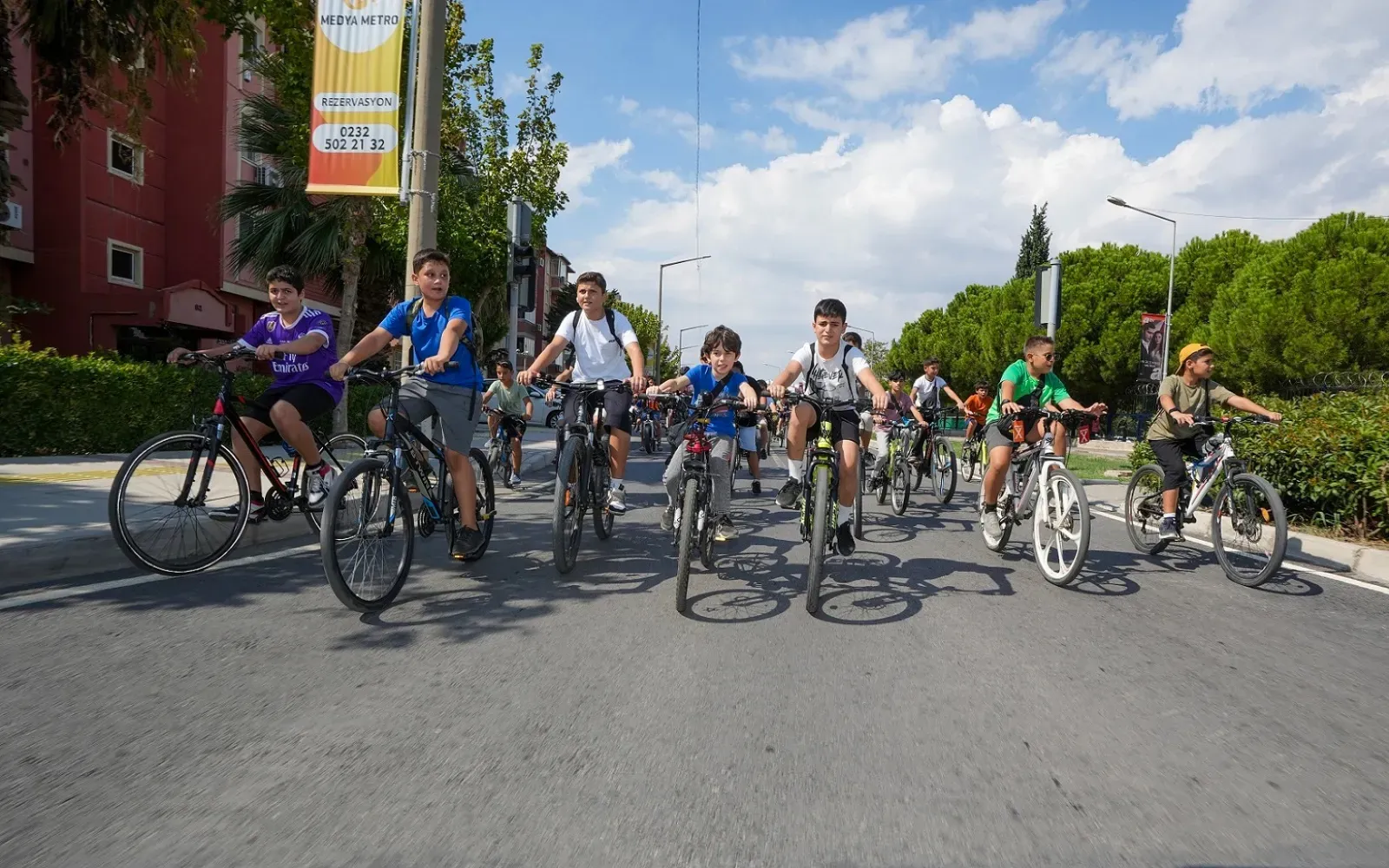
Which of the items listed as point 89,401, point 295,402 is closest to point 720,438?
point 295,402

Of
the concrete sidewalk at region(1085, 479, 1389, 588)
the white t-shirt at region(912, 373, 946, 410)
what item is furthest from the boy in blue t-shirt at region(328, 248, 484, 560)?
the white t-shirt at region(912, 373, 946, 410)

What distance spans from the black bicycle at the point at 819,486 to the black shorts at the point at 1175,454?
2.87 meters

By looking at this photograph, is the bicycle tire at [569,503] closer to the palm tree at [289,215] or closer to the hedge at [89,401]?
the hedge at [89,401]

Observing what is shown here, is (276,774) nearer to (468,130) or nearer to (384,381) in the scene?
(384,381)

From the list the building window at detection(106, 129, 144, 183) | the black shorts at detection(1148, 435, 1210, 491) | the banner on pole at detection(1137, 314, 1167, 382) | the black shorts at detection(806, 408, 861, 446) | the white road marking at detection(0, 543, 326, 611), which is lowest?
the white road marking at detection(0, 543, 326, 611)

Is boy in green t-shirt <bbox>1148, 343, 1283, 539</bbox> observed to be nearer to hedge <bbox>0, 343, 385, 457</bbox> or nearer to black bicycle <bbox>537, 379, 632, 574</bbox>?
black bicycle <bbox>537, 379, 632, 574</bbox>

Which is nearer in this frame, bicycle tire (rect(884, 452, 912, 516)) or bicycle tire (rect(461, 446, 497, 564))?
bicycle tire (rect(461, 446, 497, 564))

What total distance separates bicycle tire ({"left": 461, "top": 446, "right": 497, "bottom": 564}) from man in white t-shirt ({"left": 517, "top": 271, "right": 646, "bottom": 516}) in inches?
30.4

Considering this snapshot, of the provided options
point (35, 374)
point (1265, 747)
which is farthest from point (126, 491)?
point (35, 374)

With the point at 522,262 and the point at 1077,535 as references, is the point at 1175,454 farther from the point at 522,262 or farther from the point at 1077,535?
the point at 522,262

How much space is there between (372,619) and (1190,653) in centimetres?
394

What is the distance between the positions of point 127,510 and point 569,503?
2.37 metres

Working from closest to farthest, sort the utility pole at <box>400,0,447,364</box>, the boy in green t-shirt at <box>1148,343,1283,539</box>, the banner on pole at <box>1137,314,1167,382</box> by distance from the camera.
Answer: the boy in green t-shirt at <box>1148,343,1283,539</box>, the utility pole at <box>400,0,447,364</box>, the banner on pole at <box>1137,314,1167,382</box>

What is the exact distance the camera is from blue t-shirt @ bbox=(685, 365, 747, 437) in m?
5.64
